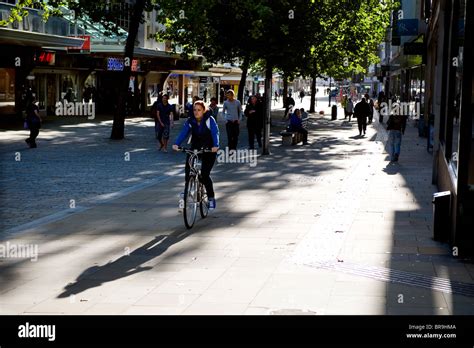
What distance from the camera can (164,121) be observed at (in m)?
22.9

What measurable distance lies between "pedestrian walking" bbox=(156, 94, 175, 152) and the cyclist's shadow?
42.2 feet

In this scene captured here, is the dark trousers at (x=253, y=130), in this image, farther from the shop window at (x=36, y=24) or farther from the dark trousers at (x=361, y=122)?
the shop window at (x=36, y=24)

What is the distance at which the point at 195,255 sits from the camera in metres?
9.03

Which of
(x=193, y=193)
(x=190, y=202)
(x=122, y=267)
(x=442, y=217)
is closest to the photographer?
(x=122, y=267)

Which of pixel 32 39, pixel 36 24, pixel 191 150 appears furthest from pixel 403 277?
pixel 36 24

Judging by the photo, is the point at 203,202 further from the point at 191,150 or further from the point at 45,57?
the point at 45,57

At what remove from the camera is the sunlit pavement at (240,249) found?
6973 mm

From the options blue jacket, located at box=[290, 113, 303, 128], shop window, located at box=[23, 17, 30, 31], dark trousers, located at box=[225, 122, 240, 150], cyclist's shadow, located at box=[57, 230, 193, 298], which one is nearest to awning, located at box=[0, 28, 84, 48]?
shop window, located at box=[23, 17, 30, 31]

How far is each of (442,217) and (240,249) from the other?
8.59 feet

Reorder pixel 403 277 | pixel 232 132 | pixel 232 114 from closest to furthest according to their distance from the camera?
pixel 403 277 → pixel 232 114 → pixel 232 132

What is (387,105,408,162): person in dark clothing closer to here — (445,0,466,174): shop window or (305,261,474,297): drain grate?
(445,0,466,174): shop window

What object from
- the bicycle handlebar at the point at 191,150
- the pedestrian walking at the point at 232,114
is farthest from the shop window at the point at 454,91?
the pedestrian walking at the point at 232,114

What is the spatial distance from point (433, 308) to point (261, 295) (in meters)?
1.50

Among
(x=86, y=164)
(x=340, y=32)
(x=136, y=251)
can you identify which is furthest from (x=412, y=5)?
(x=136, y=251)
